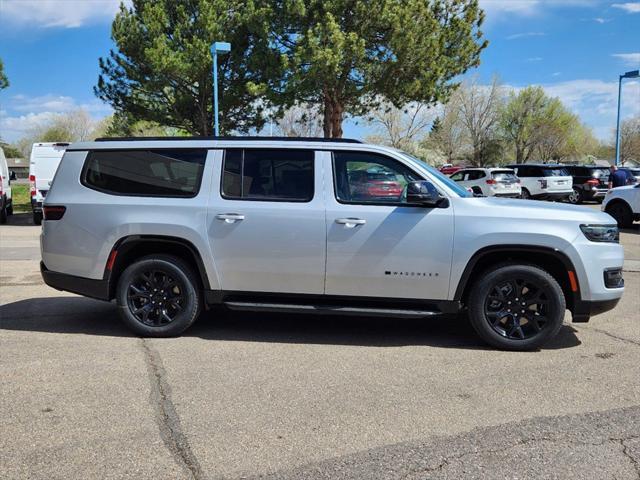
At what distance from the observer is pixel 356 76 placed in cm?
2211

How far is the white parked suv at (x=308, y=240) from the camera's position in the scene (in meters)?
4.97

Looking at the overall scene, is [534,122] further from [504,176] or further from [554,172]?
[504,176]

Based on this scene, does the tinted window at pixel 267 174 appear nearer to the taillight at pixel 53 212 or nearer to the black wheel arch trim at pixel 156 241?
the black wheel arch trim at pixel 156 241

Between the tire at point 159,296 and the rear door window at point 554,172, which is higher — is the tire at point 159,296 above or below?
below

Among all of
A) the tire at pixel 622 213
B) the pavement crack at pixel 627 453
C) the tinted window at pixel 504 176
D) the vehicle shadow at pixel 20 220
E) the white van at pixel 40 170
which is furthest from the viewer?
the tinted window at pixel 504 176

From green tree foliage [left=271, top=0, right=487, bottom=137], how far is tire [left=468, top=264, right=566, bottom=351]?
1585 cm

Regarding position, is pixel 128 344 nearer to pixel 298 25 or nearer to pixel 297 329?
pixel 297 329

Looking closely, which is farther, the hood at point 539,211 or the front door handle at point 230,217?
the front door handle at point 230,217

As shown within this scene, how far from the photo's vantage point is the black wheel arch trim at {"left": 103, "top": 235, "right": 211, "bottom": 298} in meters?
5.29

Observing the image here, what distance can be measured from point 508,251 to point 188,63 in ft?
59.2

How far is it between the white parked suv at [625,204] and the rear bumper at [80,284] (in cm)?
1378

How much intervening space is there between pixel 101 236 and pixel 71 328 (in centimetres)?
120

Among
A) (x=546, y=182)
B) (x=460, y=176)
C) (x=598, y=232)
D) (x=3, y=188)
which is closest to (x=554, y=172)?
(x=546, y=182)

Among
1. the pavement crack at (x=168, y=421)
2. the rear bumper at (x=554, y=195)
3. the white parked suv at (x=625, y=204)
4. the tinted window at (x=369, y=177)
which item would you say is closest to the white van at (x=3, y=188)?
the pavement crack at (x=168, y=421)
